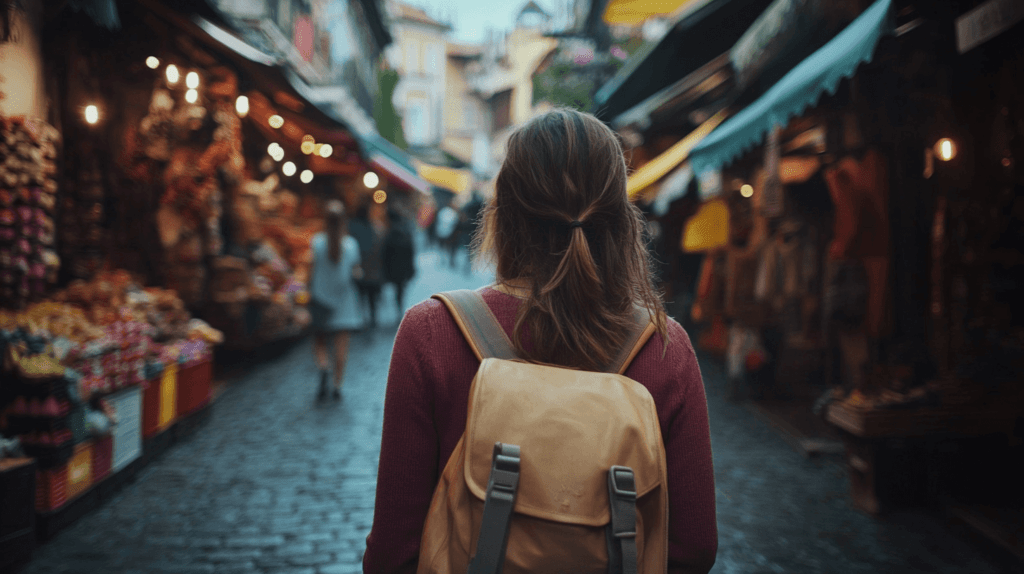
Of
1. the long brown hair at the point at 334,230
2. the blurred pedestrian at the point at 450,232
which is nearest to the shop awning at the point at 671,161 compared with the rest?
the long brown hair at the point at 334,230

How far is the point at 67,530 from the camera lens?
3.77 metres

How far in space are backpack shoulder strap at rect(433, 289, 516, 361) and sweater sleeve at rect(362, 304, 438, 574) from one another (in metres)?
0.06

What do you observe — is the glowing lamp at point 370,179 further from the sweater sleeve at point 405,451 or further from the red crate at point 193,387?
the sweater sleeve at point 405,451

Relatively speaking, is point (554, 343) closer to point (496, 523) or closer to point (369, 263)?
point (496, 523)

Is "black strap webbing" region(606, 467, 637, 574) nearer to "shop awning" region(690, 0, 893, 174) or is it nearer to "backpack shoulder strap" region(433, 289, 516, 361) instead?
"backpack shoulder strap" region(433, 289, 516, 361)

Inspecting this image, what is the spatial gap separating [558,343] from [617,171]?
38 centimetres

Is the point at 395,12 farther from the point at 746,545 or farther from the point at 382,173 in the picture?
the point at 746,545

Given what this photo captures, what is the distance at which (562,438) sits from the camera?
111 cm

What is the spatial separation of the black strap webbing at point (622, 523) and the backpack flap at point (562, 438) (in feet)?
0.06

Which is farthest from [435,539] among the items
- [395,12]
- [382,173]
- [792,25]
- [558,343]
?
[395,12]

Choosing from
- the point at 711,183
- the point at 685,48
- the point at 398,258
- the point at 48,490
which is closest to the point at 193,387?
the point at 48,490

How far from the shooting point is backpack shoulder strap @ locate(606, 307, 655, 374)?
1264 mm

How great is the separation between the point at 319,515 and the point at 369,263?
783 cm

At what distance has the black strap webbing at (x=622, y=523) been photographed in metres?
1.07
